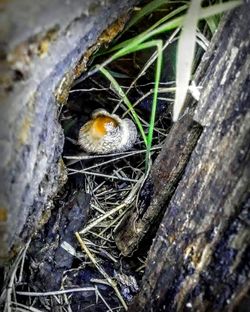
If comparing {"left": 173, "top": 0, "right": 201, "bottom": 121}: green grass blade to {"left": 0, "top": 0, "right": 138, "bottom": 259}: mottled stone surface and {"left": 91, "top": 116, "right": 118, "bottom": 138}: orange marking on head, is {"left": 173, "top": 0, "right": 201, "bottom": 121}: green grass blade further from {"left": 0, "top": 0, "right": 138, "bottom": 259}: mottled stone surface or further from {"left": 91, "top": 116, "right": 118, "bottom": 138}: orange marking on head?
{"left": 91, "top": 116, "right": 118, "bottom": 138}: orange marking on head

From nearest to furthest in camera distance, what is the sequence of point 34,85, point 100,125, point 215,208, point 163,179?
point 34,85 → point 215,208 → point 163,179 → point 100,125

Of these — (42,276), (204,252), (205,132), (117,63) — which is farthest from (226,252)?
(117,63)

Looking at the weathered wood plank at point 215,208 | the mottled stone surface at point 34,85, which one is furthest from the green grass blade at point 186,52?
the mottled stone surface at point 34,85

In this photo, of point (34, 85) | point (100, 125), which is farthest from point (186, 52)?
point (100, 125)

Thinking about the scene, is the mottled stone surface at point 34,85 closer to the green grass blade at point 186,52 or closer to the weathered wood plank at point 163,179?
the green grass blade at point 186,52

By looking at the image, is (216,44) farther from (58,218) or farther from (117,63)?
(58,218)

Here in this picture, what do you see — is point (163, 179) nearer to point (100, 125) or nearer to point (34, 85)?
point (100, 125)
